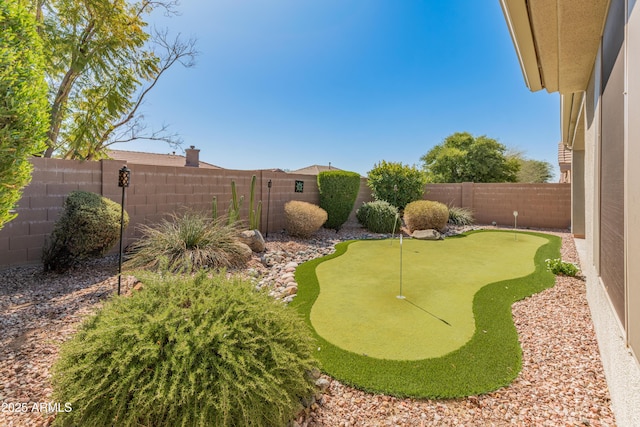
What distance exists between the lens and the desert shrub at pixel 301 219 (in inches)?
334

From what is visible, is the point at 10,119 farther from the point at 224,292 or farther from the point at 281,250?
the point at 281,250

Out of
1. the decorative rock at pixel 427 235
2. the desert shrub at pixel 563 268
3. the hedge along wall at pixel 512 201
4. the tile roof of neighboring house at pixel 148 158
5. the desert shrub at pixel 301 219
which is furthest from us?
the tile roof of neighboring house at pixel 148 158

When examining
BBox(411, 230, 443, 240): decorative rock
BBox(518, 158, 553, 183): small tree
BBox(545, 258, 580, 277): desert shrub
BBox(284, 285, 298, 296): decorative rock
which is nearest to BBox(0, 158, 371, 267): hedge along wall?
BBox(284, 285, 298, 296): decorative rock

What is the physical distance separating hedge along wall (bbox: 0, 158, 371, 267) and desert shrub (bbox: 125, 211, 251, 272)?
105 centimetres

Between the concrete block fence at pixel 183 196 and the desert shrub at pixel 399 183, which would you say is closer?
the concrete block fence at pixel 183 196

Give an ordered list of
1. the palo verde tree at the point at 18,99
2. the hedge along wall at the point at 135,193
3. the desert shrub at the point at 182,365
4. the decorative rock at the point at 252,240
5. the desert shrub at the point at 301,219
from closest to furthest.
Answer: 1. the desert shrub at the point at 182,365
2. the palo verde tree at the point at 18,99
3. the hedge along wall at the point at 135,193
4. the decorative rock at the point at 252,240
5. the desert shrub at the point at 301,219

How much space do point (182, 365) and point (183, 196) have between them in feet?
21.0

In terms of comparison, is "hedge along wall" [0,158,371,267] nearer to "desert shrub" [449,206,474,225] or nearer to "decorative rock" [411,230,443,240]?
"decorative rock" [411,230,443,240]

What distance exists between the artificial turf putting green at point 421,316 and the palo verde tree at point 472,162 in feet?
47.3

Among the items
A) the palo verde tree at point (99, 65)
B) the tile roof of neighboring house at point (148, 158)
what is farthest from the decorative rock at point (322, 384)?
the tile roof of neighboring house at point (148, 158)

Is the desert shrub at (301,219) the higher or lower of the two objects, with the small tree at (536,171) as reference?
lower

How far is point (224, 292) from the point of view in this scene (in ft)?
6.70

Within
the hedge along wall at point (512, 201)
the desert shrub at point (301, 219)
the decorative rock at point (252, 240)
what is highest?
the hedge along wall at point (512, 201)

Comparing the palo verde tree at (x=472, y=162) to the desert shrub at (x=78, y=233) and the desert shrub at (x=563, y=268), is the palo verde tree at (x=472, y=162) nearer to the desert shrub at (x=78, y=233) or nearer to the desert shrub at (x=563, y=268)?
the desert shrub at (x=563, y=268)
